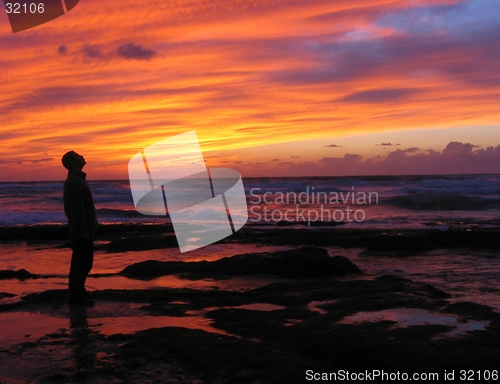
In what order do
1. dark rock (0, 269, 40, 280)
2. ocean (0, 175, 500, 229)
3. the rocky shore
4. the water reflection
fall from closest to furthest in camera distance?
the rocky shore → the water reflection → dark rock (0, 269, 40, 280) → ocean (0, 175, 500, 229)

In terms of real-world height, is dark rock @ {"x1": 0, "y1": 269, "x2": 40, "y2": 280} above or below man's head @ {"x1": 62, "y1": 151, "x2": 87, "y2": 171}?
below

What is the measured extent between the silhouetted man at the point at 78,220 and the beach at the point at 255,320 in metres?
0.25

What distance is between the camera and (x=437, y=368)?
3.67 m

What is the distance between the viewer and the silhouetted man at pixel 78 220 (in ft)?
20.3

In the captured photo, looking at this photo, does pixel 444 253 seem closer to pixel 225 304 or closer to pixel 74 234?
pixel 225 304

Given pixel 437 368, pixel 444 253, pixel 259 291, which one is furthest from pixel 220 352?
pixel 444 253

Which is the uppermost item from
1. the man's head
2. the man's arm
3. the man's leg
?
the man's head

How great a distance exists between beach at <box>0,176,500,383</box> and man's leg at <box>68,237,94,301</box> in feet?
0.73

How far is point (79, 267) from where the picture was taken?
633 centimetres

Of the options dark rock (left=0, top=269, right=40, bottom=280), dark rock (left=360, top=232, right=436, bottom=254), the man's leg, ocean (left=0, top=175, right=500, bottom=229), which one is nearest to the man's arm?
the man's leg

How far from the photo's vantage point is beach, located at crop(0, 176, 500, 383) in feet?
12.6

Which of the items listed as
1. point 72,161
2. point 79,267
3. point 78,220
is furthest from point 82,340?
point 72,161

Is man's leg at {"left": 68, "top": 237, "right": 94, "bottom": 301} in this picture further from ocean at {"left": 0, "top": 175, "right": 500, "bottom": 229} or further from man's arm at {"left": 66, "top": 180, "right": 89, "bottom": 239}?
ocean at {"left": 0, "top": 175, "right": 500, "bottom": 229}

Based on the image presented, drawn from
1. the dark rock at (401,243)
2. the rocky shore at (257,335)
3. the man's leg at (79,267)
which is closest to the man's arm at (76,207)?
the man's leg at (79,267)
